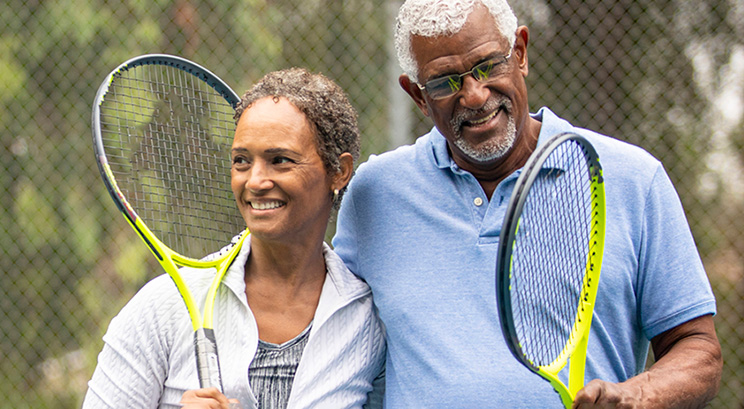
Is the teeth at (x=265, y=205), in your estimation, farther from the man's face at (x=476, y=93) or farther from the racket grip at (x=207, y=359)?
the man's face at (x=476, y=93)

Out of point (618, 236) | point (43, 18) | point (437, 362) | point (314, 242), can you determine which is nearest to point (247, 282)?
point (314, 242)

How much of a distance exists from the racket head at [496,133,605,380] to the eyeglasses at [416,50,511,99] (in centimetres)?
25

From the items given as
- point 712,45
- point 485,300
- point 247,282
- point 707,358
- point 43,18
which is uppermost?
point 43,18

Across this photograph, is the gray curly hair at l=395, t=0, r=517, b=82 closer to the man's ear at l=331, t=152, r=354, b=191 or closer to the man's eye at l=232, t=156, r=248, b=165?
the man's ear at l=331, t=152, r=354, b=191

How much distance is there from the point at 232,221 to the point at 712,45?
2577 mm

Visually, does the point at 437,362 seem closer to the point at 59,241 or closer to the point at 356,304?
the point at 356,304

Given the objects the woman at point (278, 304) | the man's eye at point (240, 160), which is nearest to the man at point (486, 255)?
the woman at point (278, 304)

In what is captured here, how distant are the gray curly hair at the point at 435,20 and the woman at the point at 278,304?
7.8 inches

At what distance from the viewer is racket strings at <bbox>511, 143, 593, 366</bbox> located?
5.54 feet

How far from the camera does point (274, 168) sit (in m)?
1.83

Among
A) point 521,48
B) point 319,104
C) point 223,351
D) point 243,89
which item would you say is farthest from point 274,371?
point 243,89

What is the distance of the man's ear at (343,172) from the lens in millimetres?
1986

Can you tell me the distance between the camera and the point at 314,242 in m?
1.98

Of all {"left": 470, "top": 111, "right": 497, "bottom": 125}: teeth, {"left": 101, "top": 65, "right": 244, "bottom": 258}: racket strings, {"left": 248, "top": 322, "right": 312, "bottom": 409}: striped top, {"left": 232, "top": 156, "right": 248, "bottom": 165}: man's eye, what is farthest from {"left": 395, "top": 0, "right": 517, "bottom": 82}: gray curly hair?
{"left": 248, "top": 322, "right": 312, "bottom": 409}: striped top
